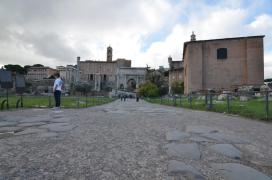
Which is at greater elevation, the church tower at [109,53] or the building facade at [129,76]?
the church tower at [109,53]

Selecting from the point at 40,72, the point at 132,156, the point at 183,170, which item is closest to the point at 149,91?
the point at 132,156

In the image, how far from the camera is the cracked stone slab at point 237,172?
230 cm

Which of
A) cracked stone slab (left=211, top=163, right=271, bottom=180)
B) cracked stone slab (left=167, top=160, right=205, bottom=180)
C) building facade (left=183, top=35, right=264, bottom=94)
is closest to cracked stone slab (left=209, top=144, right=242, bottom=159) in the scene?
cracked stone slab (left=211, top=163, right=271, bottom=180)

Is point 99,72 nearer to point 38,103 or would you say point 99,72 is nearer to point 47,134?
point 38,103

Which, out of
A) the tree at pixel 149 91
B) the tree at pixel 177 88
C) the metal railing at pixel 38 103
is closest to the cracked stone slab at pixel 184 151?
the metal railing at pixel 38 103

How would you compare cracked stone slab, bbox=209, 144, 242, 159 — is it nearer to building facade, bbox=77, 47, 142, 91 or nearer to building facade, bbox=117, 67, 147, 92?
building facade, bbox=117, 67, 147, 92

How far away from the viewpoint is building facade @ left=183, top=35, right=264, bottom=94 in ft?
128

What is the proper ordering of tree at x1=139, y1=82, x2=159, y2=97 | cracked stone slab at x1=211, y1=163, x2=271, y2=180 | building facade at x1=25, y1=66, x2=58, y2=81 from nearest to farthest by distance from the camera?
cracked stone slab at x1=211, y1=163, x2=271, y2=180 < tree at x1=139, y1=82, x2=159, y2=97 < building facade at x1=25, y1=66, x2=58, y2=81

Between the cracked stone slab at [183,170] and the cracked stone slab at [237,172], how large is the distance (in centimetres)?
26

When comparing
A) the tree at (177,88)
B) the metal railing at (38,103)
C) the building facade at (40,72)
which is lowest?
the metal railing at (38,103)

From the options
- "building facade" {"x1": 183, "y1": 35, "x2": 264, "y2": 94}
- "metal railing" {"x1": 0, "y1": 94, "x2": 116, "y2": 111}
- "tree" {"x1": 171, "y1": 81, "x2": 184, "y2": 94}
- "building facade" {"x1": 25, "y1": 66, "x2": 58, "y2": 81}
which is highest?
"building facade" {"x1": 25, "y1": 66, "x2": 58, "y2": 81}

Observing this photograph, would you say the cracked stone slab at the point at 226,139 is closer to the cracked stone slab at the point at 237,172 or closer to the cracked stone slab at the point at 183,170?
the cracked stone slab at the point at 237,172

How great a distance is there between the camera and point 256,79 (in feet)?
126

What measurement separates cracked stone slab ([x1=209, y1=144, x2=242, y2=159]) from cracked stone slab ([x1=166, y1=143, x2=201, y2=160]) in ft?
0.89
